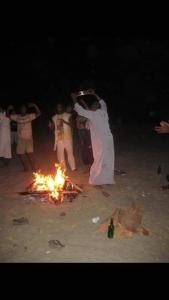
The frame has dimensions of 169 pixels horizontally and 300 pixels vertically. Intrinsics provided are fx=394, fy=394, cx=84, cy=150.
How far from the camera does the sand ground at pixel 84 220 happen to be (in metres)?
5.97

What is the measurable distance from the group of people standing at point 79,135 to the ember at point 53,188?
101 centimetres

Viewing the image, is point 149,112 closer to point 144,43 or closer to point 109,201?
point 144,43

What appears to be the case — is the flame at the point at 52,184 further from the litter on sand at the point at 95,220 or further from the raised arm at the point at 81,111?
the raised arm at the point at 81,111

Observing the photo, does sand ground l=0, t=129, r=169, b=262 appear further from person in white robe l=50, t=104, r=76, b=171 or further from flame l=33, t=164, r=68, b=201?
person in white robe l=50, t=104, r=76, b=171

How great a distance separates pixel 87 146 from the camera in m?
11.7

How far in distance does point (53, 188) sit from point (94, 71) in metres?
17.4

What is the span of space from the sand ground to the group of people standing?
0.38 metres

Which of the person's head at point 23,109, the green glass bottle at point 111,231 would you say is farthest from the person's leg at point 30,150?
the green glass bottle at point 111,231

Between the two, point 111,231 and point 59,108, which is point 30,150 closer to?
point 59,108

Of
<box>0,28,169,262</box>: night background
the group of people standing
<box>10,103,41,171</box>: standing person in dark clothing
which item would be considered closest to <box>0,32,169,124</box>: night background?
<box>0,28,169,262</box>: night background

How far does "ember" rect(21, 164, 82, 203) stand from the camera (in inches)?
337

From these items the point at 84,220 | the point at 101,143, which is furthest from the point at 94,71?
the point at 84,220

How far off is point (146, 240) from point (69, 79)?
19591 millimetres

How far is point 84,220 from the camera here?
24.5ft
